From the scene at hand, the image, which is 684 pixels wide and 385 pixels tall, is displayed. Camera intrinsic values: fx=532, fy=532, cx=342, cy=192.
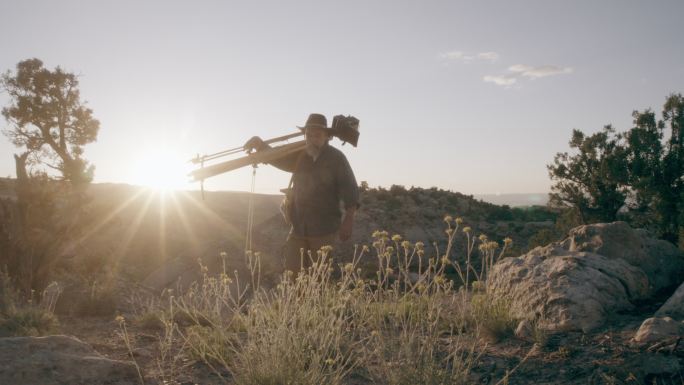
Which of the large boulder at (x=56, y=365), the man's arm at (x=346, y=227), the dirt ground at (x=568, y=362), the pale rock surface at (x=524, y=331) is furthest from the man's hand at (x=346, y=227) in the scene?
the large boulder at (x=56, y=365)

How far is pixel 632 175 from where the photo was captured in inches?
506

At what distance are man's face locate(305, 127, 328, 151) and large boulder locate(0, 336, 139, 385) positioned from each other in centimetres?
299

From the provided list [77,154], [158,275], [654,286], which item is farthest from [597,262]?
[77,154]

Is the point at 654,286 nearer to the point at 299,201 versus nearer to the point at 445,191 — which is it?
the point at 299,201

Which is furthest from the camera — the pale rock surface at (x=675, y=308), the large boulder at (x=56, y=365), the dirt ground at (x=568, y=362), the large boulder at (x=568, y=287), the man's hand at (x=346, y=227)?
the man's hand at (x=346, y=227)

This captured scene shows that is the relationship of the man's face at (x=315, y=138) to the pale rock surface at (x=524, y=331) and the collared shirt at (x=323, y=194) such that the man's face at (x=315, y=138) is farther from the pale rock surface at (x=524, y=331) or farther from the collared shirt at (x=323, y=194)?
the pale rock surface at (x=524, y=331)

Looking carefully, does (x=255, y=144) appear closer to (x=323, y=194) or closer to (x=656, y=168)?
(x=323, y=194)

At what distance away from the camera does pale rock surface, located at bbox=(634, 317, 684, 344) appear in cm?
407

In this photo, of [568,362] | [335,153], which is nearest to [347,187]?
[335,153]

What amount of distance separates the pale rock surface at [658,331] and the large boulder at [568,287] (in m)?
0.55

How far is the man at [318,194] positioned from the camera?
19.4 ft

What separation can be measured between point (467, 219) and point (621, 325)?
15.0 metres

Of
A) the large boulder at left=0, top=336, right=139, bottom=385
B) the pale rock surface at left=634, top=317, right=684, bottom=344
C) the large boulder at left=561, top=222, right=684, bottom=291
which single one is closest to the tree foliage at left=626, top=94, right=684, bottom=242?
the large boulder at left=561, top=222, right=684, bottom=291

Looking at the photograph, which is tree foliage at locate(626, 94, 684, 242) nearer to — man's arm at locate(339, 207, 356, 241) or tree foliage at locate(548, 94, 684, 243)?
tree foliage at locate(548, 94, 684, 243)
